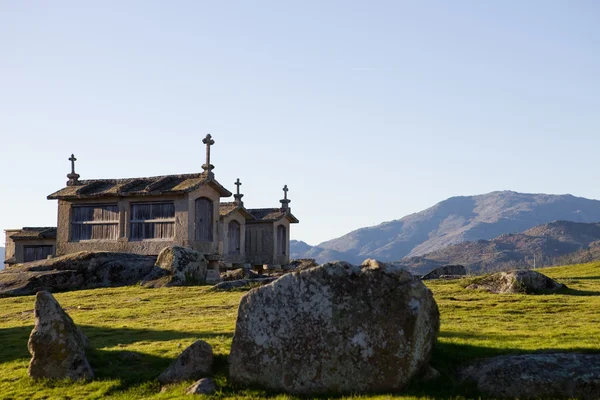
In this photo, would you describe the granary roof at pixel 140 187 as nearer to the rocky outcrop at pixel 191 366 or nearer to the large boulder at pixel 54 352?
the large boulder at pixel 54 352

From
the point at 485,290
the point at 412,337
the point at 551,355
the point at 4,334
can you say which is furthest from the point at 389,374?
the point at 485,290

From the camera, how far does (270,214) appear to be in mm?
62969

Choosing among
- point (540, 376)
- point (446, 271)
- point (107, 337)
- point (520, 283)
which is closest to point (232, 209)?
point (446, 271)

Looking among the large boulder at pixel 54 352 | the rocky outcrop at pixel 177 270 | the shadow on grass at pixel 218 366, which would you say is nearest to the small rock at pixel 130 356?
the shadow on grass at pixel 218 366

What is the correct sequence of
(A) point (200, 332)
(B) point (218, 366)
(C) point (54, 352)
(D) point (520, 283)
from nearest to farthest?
(B) point (218, 366) < (C) point (54, 352) < (A) point (200, 332) < (D) point (520, 283)

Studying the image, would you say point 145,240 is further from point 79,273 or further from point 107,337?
point 107,337

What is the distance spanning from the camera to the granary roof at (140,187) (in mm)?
46125

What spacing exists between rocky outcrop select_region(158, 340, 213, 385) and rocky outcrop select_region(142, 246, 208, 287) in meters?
22.0

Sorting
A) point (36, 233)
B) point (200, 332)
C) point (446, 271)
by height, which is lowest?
point (200, 332)

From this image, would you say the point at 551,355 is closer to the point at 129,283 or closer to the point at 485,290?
the point at 485,290

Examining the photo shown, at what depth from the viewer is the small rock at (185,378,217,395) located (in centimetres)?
1480

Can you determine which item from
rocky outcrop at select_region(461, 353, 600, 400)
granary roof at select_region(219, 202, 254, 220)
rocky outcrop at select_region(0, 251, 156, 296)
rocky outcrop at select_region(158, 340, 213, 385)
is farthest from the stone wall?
rocky outcrop at select_region(461, 353, 600, 400)

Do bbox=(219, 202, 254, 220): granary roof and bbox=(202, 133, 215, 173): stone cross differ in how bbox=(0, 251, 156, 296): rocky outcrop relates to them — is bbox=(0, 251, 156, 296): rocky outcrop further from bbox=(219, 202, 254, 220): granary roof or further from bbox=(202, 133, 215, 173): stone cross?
bbox=(219, 202, 254, 220): granary roof

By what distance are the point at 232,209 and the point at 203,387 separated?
43.0 metres
